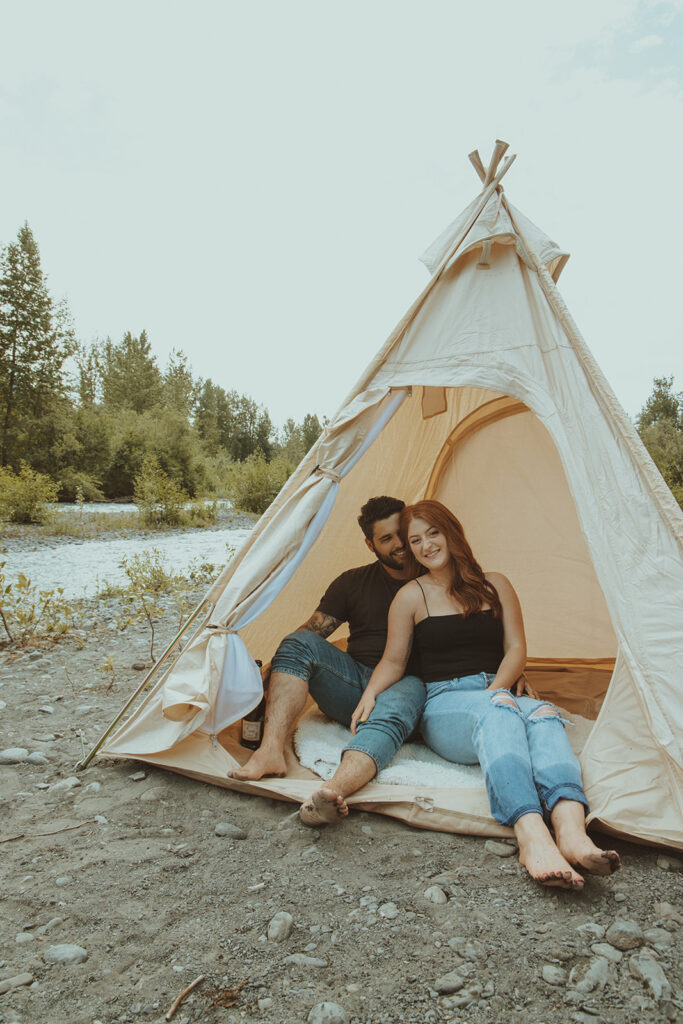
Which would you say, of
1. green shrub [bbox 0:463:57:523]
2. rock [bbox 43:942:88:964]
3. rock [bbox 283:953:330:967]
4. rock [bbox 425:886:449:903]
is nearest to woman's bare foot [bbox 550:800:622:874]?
rock [bbox 425:886:449:903]

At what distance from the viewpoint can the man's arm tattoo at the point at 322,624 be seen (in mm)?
3230

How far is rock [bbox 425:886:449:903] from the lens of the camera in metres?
1.91

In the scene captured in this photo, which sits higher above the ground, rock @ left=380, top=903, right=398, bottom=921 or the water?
the water

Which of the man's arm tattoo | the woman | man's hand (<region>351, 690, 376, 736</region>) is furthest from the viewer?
the man's arm tattoo

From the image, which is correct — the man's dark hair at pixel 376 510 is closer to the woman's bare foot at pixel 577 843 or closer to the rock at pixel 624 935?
the woman's bare foot at pixel 577 843

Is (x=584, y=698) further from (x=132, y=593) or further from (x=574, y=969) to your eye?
(x=132, y=593)

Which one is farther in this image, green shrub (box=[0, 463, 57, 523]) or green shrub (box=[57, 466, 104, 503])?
green shrub (box=[57, 466, 104, 503])

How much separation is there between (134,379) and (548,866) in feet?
104

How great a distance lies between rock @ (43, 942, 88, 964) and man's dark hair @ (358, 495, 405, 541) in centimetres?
211

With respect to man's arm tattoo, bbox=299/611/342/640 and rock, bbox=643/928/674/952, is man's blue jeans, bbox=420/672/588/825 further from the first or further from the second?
man's arm tattoo, bbox=299/611/342/640

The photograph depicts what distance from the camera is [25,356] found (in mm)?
19188

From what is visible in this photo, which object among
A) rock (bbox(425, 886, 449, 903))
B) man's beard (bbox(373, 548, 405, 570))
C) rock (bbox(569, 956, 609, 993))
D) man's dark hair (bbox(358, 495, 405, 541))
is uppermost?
man's dark hair (bbox(358, 495, 405, 541))

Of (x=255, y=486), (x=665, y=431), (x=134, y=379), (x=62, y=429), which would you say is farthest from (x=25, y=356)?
(x=665, y=431)

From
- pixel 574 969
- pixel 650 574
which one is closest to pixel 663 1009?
pixel 574 969
